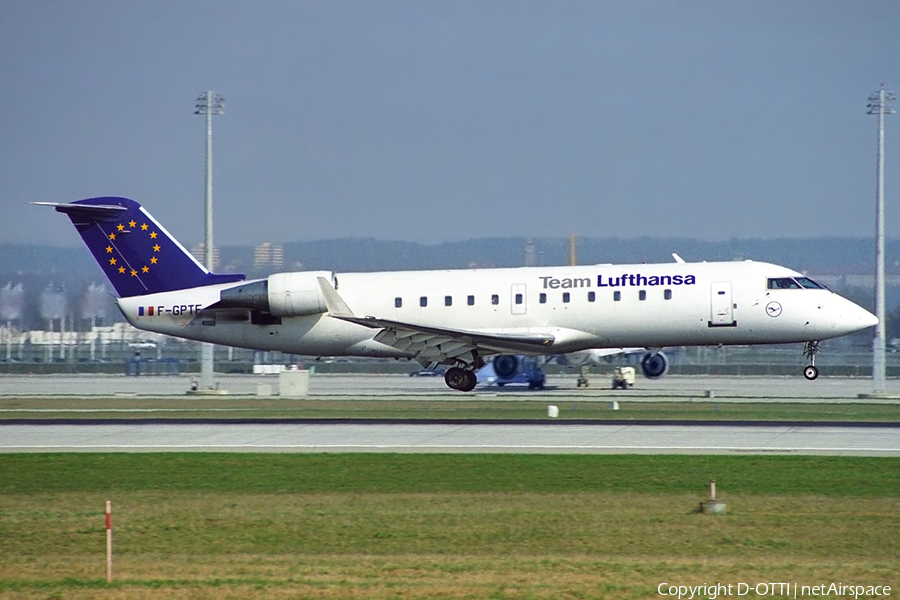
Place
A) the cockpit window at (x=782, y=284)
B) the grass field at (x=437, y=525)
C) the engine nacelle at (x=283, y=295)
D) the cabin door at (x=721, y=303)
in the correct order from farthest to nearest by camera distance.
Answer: the engine nacelle at (x=283, y=295)
the cockpit window at (x=782, y=284)
the cabin door at (x=721, y=303)
the grass field at (x=437, y=525)

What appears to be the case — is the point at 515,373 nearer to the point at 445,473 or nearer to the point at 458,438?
the point at 458,438

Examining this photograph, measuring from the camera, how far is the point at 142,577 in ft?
41.3

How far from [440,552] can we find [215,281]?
2765 cm

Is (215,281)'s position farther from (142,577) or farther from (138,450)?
(142,577)

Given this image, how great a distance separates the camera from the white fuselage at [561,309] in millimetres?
36594

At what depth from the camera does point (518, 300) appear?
38281mm

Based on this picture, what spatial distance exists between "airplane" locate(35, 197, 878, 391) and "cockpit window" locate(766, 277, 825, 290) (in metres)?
0.05

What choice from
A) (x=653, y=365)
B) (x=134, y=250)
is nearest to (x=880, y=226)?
(x=653, y=365)

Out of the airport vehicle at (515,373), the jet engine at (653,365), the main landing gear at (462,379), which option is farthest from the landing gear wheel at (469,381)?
the jet engine at (653,365)

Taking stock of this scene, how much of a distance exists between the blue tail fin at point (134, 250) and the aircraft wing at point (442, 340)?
19.7 feet

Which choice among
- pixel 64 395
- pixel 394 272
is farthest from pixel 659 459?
pixel 64 395

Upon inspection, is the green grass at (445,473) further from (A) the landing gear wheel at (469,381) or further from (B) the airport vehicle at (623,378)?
(B) the airport vehicle at (623,378)

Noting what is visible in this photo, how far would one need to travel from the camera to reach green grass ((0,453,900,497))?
60.6ft

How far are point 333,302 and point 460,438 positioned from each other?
551 inches
